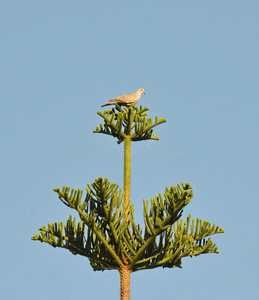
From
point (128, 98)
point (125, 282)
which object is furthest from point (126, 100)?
point (125, 282)

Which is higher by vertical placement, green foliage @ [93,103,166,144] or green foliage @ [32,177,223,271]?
green foliage @ [93,103,166,144]

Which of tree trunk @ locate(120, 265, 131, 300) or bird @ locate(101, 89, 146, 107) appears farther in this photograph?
bird @ locate(101, 89, 146, 107)

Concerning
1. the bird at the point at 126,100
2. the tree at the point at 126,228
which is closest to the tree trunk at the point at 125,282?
the tree at the point at 126,228

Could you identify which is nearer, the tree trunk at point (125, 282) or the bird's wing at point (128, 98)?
the tree trunk at point (125, 282)

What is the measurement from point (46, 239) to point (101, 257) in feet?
3.82

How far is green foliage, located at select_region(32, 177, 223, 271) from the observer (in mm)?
11789

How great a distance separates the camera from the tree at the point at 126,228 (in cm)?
1184

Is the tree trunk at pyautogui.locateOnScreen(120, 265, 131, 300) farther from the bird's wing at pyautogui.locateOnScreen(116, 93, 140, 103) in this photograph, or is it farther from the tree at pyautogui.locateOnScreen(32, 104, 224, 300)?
the bird's wing at pyautogui.locateOnScreen(116, 93, 140, 103)

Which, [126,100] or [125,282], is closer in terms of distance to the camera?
[125,282]

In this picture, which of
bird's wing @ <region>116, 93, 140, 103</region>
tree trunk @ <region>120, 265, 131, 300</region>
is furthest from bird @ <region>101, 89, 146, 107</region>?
tree trunk @ <region>120, 265, 131, 300</region>

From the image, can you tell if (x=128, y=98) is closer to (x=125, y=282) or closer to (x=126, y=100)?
(x=126, y=100)

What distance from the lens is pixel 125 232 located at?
1229cm

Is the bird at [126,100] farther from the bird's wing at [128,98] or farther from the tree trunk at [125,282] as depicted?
the tree trunk at [125,282]

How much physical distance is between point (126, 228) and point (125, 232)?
0.09 metres
